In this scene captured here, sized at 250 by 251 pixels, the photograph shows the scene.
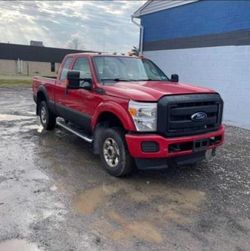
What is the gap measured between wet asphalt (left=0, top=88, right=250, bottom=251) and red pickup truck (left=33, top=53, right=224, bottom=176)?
1.46 ft

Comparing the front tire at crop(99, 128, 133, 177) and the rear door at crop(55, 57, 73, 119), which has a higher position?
the rear door at crop(55, 57, 73, 119)

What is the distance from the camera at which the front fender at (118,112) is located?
15.4 ft

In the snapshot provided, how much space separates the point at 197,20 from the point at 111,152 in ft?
30.4

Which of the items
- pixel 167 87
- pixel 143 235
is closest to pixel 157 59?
pixel 167 87

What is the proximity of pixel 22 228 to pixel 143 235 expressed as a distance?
138 centimetres

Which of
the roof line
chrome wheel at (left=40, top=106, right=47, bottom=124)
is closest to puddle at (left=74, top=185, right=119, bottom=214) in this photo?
chrome wheel at (left=40, top=106, right=47, bottom=124)

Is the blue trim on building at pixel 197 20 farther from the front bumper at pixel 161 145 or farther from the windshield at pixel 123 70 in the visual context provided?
the front bumper at pixel 161 145

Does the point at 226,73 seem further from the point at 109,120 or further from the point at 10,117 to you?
the point at 10,117

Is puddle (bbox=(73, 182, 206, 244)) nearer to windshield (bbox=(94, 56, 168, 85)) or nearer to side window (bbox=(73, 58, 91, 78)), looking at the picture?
windshield (bbox=(94, 56, 168, 85))

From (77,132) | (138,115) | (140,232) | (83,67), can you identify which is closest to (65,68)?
(83,67)

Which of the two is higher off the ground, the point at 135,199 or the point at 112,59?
the point at 112,59

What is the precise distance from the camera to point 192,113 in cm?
488

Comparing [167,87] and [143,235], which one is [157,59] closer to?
[167,87]

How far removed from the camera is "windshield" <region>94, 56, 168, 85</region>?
19.3 ft
